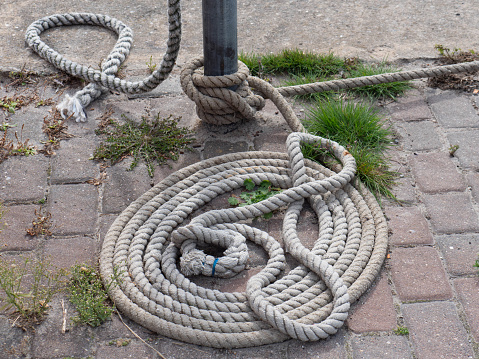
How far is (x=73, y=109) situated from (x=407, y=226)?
2.20 metres

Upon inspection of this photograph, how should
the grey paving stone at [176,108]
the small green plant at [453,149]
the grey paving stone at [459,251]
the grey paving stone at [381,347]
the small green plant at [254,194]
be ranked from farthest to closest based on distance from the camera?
the grey paving stone at [176,108]
the small green plant at [453,149]
the small green plant at [254,194]
the grey paving stone at [459,251]
the grey paving stone at [381,347]

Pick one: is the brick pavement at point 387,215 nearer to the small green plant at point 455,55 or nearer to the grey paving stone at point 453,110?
the grey paving stone at point 453,110

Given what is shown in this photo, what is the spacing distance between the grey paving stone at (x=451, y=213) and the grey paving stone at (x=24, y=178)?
2098 millimetres

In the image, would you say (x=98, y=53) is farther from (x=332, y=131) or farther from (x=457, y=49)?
(x=457, y=49)

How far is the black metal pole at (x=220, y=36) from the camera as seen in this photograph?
3.39m

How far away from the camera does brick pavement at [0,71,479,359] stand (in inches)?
100

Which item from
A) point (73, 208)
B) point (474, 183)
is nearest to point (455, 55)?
point (474, 183)

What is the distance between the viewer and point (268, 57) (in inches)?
171

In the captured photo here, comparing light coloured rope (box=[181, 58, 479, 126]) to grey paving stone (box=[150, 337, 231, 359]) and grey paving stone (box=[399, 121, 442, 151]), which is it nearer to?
grey paving stone (box=[399, 121, 442, 151])

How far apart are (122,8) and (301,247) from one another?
312 cm

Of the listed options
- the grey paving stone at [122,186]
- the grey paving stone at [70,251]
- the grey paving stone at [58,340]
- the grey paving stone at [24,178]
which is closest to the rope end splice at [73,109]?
the grey paving stone at [24,178]

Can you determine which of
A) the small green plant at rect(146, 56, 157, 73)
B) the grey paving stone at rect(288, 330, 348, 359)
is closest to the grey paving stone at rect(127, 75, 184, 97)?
the small green plant at rect(146, 56, 157, 73)

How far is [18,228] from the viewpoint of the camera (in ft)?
10.2

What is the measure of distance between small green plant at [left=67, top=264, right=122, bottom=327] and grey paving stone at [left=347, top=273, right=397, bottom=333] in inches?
42.4
